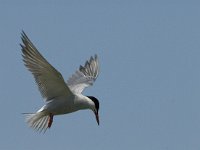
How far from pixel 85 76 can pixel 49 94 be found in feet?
9.38

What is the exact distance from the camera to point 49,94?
1462cm

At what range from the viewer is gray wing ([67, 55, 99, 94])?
16.6 m

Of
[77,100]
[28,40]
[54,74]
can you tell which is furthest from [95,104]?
[28,40]

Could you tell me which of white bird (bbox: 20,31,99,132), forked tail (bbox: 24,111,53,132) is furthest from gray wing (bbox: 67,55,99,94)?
forked tail (bbox: 24,111,53,132)

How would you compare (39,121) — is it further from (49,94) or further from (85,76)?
(85,76)

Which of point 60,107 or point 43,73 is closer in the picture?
point 43,73

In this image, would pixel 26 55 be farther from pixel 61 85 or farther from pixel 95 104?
pixel 95 104

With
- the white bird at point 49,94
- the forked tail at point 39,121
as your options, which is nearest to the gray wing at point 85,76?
the white bird at point 49,94

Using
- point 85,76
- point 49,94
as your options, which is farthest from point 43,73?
point 85,76

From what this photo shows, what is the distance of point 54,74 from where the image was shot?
45.4 feet

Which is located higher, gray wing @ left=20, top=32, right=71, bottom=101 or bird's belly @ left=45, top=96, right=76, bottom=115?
gray wing @ left=20, top=32, right=71, bottom=101

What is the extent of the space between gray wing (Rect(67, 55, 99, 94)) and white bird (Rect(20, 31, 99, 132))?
369 millimetres

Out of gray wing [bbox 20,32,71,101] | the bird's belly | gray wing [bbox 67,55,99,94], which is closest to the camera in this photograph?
gray wing [bbox 20,32,71,101]

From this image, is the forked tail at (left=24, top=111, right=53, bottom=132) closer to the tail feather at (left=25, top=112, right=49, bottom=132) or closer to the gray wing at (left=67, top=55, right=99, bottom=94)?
the tail feather at (left=25, top=112, right=49, bottom=132)
